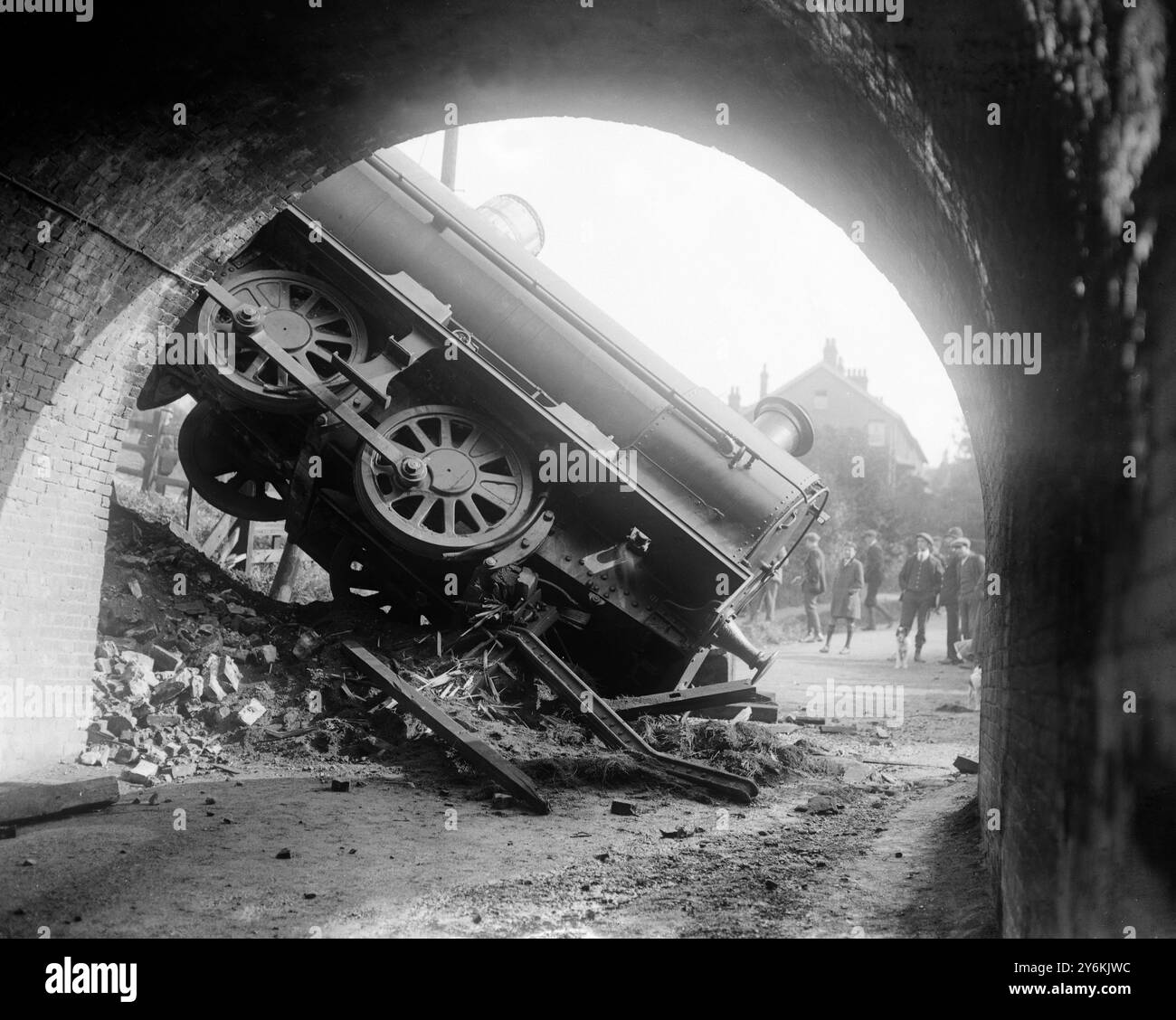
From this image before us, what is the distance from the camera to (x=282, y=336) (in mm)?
7855

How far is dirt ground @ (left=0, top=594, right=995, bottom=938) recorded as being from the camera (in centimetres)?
384

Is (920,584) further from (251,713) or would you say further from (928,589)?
(251,713)

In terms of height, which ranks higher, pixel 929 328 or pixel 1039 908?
pixel 929 328

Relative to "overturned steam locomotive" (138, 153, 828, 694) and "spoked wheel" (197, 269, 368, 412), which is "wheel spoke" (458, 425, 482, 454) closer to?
"overturned steam locomotive" (138, 153, 828, 694)

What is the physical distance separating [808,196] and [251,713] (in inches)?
201

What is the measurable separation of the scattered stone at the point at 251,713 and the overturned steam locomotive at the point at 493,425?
1.63 metres

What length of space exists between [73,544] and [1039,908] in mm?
5625

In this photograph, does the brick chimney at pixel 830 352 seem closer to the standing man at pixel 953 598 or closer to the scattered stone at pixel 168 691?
the standing man at pixel 953 598

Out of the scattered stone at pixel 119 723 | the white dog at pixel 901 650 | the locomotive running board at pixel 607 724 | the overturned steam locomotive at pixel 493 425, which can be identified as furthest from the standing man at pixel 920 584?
the scattered stone at pixel 119 723

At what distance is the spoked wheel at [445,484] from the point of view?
7.59 meters
